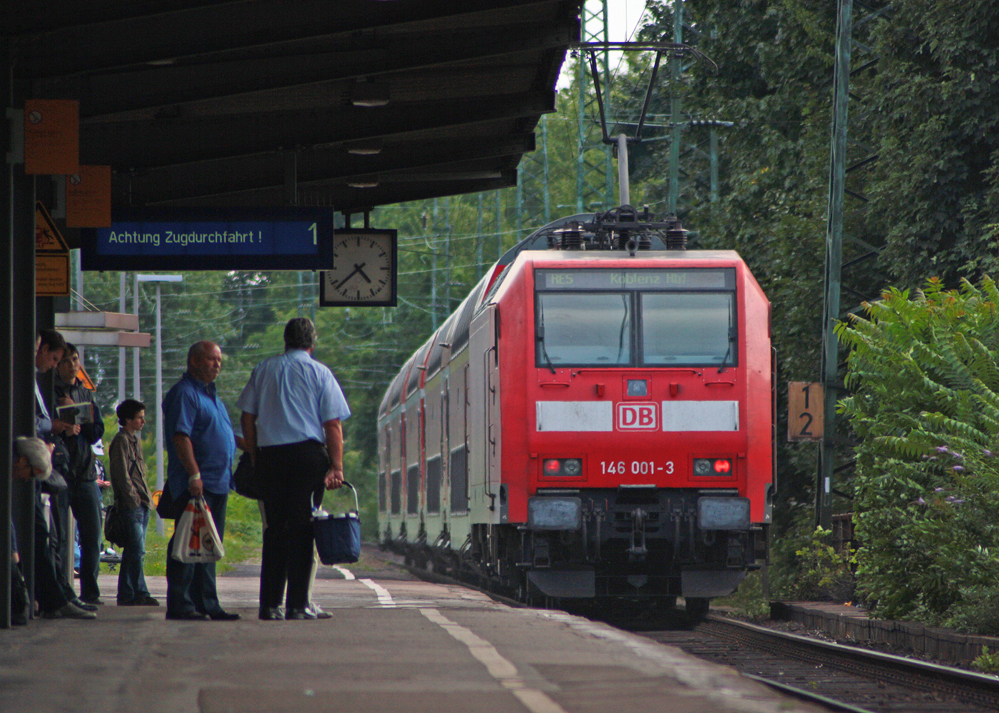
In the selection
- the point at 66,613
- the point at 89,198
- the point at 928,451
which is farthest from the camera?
the point at 928,451

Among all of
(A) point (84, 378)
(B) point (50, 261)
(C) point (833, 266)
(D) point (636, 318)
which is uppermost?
(C) point (833, 266)

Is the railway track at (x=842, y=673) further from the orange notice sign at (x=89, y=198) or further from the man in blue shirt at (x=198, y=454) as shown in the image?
the orange notice sign at (x=89, y=198)

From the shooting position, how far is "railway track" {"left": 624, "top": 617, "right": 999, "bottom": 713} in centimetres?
931

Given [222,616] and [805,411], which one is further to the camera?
[805,411]

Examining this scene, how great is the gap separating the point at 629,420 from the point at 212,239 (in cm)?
394

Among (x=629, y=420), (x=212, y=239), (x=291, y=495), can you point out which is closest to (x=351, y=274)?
(x=212, y=239)

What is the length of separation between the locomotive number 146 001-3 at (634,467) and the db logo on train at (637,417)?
297 millimetres

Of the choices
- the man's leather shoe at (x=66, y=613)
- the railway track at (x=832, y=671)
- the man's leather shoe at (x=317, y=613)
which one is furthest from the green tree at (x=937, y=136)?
the man's leather shoe at (x=66, y=613)

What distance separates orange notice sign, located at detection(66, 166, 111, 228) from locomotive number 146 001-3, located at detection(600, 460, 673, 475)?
187 inches

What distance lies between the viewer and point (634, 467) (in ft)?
44.5

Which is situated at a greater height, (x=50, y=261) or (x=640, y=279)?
(x=640, y=279)

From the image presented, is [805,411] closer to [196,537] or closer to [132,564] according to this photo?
[132,564]

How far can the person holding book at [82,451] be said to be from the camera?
9641 mm

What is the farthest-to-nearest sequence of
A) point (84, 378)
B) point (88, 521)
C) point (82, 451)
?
1. point (84, 378)
2. point (88, 521)
3. point (82, 451)
